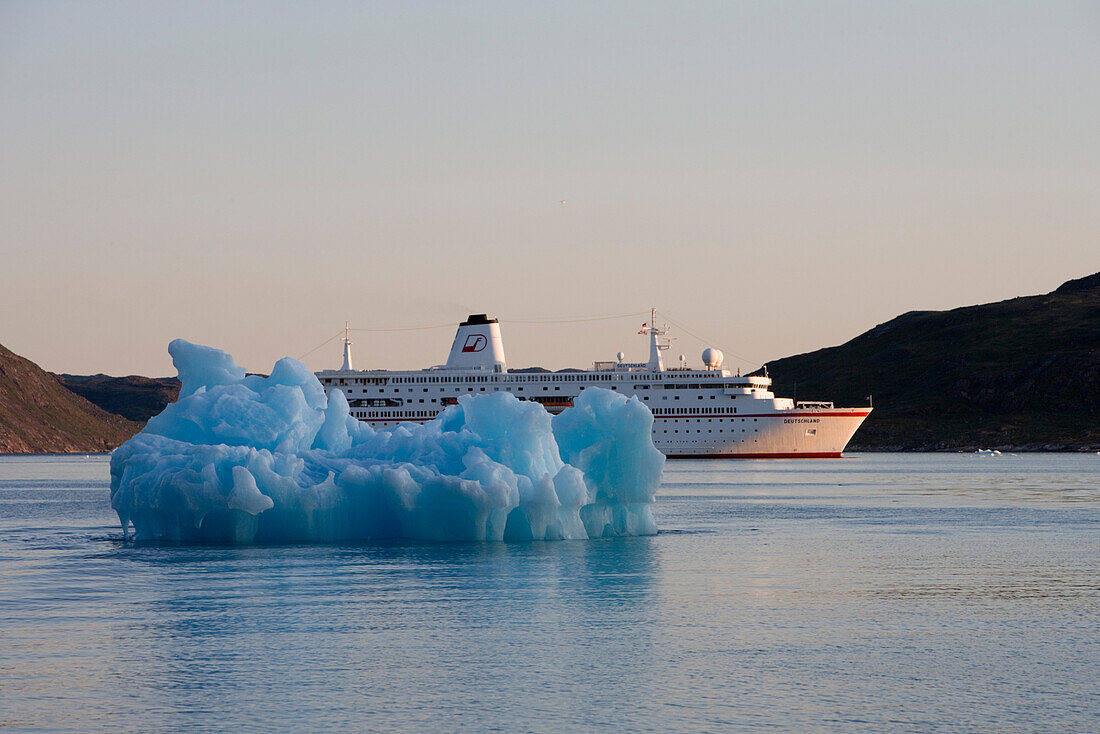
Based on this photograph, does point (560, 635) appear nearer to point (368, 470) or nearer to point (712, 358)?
point (368, 470)

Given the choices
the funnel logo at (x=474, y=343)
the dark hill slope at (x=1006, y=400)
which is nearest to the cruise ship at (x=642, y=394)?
the funnel logo at (x=474, y=343)

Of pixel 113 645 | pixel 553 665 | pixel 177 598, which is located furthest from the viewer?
pixel 177 598

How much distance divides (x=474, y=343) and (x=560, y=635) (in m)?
95.5

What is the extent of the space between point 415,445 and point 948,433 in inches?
6099

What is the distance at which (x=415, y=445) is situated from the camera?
30812mm

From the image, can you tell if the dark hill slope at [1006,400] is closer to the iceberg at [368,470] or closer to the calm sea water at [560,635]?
the iceberg at [368,470]

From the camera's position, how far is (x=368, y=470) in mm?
29766

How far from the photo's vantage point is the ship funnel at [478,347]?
375ft

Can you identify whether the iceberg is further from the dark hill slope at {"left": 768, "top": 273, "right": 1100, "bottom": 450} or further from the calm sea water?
the dark hill slope at {"left": 768, "top": 273, "right": 1100, "bottom": 450}

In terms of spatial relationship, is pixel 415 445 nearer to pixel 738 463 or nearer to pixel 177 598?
pixel 177 598

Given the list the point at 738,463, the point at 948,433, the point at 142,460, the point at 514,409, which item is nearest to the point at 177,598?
the point at 142,460

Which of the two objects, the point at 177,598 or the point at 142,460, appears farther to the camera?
the point at 142,460

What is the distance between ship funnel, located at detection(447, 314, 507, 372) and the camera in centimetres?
11419

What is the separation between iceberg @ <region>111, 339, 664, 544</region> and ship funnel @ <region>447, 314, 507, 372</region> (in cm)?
8050
